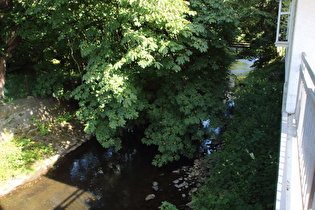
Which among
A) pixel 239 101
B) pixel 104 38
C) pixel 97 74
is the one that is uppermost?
pixel 104 38

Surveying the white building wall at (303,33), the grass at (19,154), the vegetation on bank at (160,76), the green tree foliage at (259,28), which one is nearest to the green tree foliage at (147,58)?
the vegetation on bank at (160,76)

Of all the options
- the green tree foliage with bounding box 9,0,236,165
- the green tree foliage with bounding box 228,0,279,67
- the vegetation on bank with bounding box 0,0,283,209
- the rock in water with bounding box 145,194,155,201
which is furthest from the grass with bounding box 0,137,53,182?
the green tree foliage with bounding box 228,0,279,67

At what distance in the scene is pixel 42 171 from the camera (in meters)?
7.33

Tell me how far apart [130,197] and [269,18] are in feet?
33.3

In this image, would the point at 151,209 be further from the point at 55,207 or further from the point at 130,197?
the point at 55,207

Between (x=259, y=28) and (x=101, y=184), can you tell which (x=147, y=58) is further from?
(x=259, y=28)

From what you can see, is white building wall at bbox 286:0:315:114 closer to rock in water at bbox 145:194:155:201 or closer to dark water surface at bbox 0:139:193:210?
dark water surface at bbox 0:139:193:210

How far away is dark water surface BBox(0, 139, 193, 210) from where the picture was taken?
6.05 m

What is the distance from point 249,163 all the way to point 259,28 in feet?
31.8

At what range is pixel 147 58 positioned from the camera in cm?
539

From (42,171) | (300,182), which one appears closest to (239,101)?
(300,182)

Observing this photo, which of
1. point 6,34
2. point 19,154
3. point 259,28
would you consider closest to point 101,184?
point 19,154

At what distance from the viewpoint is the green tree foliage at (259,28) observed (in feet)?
38.0

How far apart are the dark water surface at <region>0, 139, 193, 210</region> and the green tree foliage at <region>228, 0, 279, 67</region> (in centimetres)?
759
